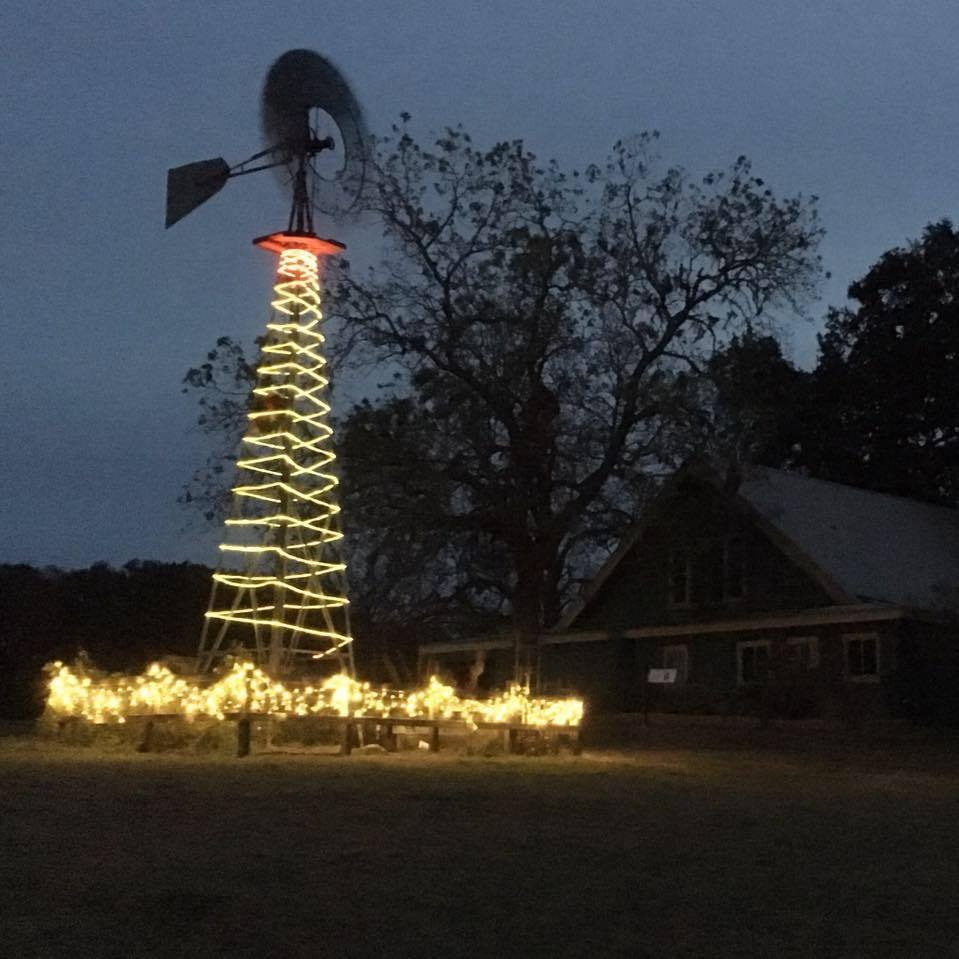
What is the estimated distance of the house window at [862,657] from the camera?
27109 millimetres

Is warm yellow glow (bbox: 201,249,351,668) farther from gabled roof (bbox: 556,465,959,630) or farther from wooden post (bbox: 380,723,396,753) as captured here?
gabled roof (bbox: 556,465,959,630)

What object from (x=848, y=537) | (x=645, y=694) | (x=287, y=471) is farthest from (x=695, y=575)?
(x=287, y=471)

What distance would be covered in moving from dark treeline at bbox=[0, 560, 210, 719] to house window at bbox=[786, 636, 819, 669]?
14.2 metres

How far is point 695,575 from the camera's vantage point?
32.1m

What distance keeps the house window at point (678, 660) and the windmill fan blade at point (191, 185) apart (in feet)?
52.5

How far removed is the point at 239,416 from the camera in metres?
26.9

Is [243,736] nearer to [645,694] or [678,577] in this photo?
[645,694]

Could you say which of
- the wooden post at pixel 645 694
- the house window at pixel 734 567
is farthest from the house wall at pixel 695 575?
the wooden post at pixel 645 694

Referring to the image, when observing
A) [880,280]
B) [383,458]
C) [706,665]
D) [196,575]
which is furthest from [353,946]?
[880,280]

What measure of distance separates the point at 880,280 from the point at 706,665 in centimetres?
1951

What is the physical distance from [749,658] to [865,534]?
12.5 ft

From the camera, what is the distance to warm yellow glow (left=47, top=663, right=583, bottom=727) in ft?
60.5

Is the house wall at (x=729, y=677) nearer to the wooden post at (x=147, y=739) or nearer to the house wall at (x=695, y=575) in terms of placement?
the house wall at (x=695, y=575)

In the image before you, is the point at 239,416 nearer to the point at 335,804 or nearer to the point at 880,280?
the point at 335,804
